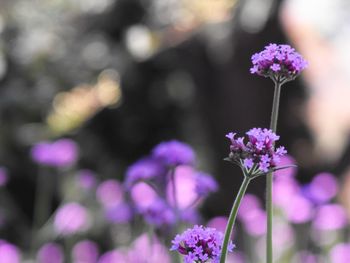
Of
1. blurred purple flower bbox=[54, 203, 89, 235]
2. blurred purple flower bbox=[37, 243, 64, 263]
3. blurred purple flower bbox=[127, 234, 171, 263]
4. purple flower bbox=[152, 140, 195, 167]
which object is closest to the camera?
purple flower bbox=[152, 140, 195, 167]

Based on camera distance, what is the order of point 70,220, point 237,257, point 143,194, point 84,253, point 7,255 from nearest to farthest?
point 143,194 < point 70,220 < point 7,255 < point 84,253 < point 237,257

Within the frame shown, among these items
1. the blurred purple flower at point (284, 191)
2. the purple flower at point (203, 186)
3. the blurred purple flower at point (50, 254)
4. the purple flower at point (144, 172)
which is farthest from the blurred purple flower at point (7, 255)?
the purple flower at point (203, 186)

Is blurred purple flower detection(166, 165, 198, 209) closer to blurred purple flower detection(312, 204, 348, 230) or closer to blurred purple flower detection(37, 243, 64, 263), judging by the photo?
blurred purple flower detection(312, 204, 348, 230)

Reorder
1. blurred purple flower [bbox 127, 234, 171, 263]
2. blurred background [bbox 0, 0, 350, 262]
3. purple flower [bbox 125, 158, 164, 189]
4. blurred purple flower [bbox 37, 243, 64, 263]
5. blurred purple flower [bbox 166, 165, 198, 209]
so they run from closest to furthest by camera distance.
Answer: purple flower [bbox 125, 158, 164, 189], blurred purple flower [bbox 127, 234, 171, 263], blurred purple flower [bbox 166, 165, 198, 209], blurred purple flower [bbox 37, 243, 64, 263], blurred background [bbox 0, 0, 350, 262]

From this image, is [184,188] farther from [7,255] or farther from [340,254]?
[7,255]

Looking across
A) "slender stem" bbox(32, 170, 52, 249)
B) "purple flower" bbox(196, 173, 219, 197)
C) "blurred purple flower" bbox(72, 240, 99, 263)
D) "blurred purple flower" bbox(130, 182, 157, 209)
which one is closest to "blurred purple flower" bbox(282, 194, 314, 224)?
"blurred purple flower" bbox(130, 182, 157, 209)

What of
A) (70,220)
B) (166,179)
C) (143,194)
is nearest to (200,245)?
(166,179)

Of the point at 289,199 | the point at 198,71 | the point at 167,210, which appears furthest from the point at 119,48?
the point at 167,210
